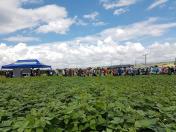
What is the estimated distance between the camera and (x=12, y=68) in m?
64.8

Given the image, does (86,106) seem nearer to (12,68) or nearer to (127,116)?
(127,116)

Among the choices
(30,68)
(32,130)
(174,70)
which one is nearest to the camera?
(32,130)

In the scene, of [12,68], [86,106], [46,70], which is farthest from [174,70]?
[86,106]

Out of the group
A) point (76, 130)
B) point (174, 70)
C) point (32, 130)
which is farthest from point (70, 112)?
point (174, 70)

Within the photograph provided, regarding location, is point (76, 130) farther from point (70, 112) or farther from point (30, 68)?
point (30, 68)

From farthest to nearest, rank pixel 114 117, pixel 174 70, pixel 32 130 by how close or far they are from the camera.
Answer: pixel 174 70
pixel 114 117
pixel 32 130

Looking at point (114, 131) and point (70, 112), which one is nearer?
point (114, 131)

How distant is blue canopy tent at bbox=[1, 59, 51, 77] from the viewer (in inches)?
2382

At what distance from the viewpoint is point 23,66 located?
209 feet

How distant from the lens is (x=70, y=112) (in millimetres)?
4465

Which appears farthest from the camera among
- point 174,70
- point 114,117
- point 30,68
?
point 30,68

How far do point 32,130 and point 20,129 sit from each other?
0.40ft

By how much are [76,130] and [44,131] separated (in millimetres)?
341

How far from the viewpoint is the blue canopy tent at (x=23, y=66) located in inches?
2382
